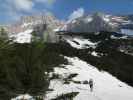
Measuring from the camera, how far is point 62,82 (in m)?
→ 32.1

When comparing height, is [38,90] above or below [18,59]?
below

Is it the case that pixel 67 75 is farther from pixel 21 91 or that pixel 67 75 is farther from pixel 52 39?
pixel 52 39

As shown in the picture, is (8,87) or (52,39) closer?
(8,87)

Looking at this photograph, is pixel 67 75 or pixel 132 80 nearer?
pixel 67 75

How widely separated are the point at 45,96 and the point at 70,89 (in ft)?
20.1

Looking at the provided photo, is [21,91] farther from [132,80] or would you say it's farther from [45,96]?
[132,80]

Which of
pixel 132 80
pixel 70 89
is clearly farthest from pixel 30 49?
pixel 132 80

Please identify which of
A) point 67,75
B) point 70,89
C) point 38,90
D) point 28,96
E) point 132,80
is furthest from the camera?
point 132,80

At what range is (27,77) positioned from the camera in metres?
25.5

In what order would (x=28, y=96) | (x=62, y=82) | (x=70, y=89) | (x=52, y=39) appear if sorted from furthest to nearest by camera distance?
(x=52, y=39) → (x=62, y=82) → (x=70, y=89) → (x=28, y=96)

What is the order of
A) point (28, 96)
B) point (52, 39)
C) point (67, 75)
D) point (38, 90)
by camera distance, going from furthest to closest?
point (52, 39) → point (67, 75) → point (38, 90) → point (28, 96)

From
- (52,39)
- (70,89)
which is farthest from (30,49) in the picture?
(52,39)

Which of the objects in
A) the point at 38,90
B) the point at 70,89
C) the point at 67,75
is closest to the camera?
the point at 38,90

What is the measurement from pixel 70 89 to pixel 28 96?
7.52 metres
